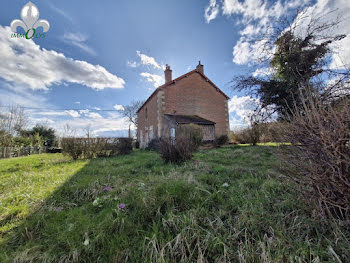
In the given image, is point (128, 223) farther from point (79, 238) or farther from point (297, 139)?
point (297, 139)

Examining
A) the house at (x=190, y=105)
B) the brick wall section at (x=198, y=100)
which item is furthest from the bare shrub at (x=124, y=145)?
the brick wall section at (x=198, y=100)

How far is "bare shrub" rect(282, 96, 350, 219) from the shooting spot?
1327 mm

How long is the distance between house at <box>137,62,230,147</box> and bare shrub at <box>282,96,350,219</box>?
11.1 metres

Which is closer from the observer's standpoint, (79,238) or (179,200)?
(79,238)

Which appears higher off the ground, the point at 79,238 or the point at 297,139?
the point at 297,139

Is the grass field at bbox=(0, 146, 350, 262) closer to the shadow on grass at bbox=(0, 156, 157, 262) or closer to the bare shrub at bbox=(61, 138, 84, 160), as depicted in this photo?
the shadow on grass at bbox=(0, 156, 157, 262)

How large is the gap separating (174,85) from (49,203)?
553 inches

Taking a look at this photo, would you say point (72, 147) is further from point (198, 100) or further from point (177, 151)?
point (198, 100)

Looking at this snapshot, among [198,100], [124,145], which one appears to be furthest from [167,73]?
[124,145]

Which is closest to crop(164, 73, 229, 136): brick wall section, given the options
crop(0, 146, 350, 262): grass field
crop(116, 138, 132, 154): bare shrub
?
crop(116, 138, 132, 154): bare shrub

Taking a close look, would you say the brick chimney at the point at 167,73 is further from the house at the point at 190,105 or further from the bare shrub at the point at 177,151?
the bare shrub at the point at 177,151

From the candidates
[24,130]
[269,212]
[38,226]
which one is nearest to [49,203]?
[38,226]

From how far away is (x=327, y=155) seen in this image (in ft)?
4.63

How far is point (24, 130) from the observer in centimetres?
1788
